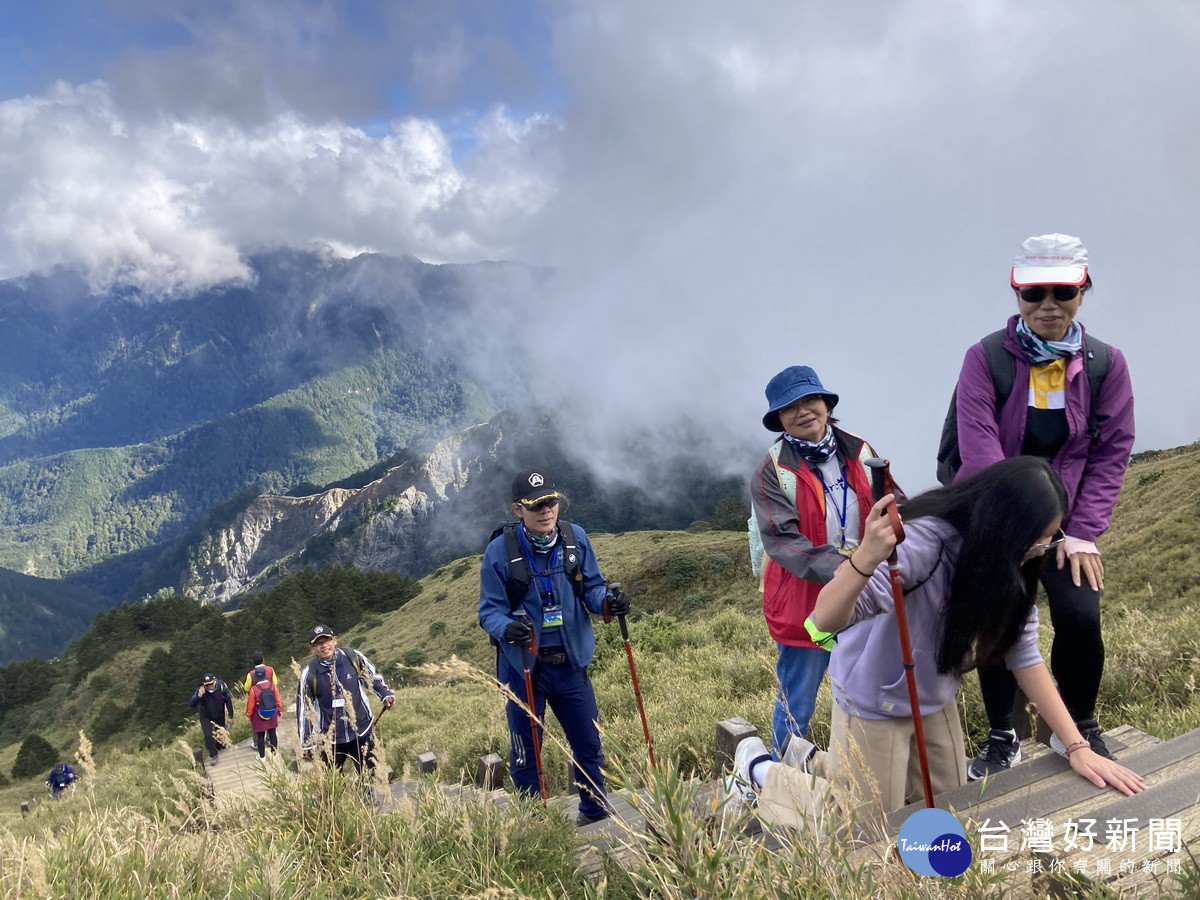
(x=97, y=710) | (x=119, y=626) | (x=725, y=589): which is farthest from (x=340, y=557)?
(x=725, y=589)

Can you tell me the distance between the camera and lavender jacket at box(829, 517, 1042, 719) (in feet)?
8.07

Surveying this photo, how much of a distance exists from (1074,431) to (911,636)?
1464 millimetres

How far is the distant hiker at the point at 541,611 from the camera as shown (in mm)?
4402

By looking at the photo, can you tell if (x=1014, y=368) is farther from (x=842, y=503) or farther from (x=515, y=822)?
(x=515, y=822)

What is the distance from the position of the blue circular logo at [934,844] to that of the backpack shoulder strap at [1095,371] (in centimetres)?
235

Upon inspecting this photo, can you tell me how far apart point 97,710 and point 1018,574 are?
78.6 metres

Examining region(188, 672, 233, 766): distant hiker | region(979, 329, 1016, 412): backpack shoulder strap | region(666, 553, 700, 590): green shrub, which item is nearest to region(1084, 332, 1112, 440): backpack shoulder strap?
region(979, 329, 1016, 412): backpack shoulder strap

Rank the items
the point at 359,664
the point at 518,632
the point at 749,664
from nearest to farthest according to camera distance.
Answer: the point at 518,632 → the point at 359,664 → the point at 749,664

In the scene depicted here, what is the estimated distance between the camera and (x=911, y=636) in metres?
2.61

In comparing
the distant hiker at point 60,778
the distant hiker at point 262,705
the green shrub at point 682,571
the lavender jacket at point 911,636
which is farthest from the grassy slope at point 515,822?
the green shrub at point 682,571

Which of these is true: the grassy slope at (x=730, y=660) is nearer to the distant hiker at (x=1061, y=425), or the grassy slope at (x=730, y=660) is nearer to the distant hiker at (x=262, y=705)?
the distant hiker at (x=1061, y=425)

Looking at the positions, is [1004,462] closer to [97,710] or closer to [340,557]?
[97,710]

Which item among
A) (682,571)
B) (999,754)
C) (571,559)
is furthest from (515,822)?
(682,571)

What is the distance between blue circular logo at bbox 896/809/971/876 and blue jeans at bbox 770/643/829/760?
1.90 meters
